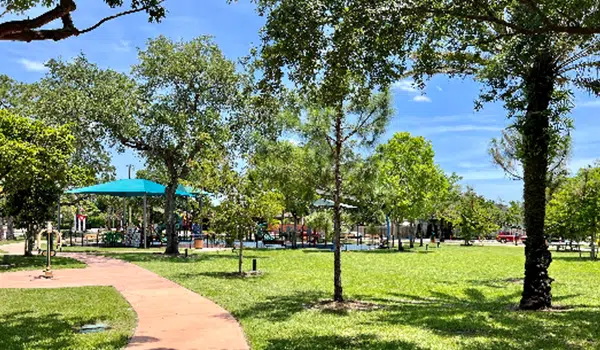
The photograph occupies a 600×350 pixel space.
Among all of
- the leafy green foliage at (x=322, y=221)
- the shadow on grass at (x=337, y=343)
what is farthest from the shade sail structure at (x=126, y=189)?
the shadow on grass at (x=337, y=343)

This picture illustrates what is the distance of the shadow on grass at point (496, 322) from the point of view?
7.67 meters

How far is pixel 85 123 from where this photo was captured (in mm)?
23875

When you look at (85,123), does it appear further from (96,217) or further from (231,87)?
(96,217)

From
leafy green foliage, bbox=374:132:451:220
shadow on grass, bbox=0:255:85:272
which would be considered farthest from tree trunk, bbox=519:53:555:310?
leafy green foliage, bbox=374:132:451:220

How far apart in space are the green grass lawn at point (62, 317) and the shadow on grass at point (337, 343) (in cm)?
220

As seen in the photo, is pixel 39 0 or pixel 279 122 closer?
pixel 39 0

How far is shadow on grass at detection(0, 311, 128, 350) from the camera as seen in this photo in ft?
24.0

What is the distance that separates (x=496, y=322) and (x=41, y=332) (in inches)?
291

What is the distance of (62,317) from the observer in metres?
9.41

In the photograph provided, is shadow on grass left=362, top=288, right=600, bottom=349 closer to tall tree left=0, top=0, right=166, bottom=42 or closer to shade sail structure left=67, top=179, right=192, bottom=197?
tall tree left=0, top=0, right=166, bottom=42

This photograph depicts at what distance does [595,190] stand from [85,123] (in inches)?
911

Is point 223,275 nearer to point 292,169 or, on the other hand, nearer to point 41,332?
point 292,169

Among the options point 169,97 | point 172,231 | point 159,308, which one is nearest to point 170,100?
point 169,97

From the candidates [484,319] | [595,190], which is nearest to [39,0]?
[484,319]
